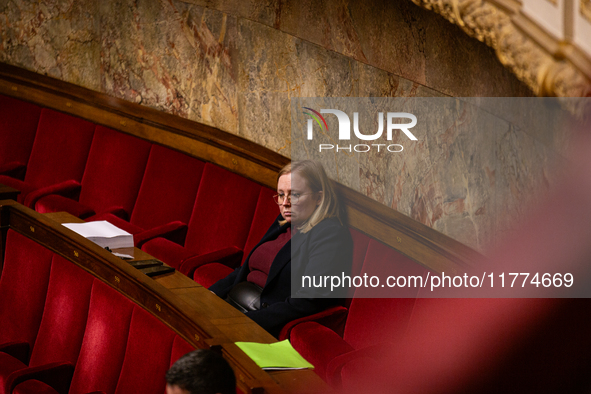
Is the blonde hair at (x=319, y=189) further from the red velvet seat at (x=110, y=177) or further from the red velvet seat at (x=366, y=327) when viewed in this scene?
the red velvet seat at (x=110, y=177)

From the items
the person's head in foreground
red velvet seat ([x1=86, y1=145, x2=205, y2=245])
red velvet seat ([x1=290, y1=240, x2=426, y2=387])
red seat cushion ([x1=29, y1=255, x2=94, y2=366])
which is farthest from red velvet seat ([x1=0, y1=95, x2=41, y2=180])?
the person's head in foreground

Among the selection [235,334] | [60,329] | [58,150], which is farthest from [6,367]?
[58,150]

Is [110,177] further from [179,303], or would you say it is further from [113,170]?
[179,303]

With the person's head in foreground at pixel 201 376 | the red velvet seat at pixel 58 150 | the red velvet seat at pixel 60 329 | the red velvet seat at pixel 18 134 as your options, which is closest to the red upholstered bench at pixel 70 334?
the red velvet seat at pixel 60 329

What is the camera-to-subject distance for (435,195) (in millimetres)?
861

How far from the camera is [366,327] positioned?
2.82ft

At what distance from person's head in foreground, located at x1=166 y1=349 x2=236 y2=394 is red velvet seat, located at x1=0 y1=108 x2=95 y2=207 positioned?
1.06 meters

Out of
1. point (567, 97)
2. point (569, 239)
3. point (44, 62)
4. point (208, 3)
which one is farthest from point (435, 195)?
point (44, 62)

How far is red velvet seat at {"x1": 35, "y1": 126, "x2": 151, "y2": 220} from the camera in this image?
1.33m

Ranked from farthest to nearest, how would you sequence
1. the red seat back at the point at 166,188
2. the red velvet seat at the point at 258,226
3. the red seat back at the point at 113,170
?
the red seat back at the point at 113,170, the red seat back at the point at 166,188, the red velvet seat at the point at 258,226

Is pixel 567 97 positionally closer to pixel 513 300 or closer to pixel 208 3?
pixel 513 300

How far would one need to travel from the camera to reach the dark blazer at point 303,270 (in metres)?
0.85

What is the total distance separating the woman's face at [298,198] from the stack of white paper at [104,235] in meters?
0.26

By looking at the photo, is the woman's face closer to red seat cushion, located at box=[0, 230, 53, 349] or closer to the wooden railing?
the wooden railing
